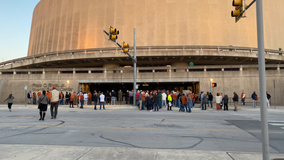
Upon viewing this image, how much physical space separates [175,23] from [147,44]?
568 cm

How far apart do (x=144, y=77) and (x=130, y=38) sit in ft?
32.0

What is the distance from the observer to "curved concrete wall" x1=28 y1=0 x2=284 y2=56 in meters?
32.9

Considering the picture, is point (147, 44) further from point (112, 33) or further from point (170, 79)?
point (112, 33)

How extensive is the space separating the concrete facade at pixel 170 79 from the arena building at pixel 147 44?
0.44ft

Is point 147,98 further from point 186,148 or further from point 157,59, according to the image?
point 157,59

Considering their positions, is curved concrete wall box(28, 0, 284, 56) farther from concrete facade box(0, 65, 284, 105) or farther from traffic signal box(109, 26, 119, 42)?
traffic signal box(109, 26, 119, 42)

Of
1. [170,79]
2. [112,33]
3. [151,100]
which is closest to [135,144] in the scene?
[112,33]

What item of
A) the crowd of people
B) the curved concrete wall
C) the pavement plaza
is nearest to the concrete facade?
the crowd of people

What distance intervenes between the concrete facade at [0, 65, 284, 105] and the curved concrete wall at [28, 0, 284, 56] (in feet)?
24.4

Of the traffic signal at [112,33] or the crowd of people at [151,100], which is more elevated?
the traffic signal at [112,33]

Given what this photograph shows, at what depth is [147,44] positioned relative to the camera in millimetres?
32969

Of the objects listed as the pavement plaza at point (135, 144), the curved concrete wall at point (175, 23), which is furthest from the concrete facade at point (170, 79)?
the pavement plaza at point (135, 144)

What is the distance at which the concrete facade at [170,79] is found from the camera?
24609 millimetres

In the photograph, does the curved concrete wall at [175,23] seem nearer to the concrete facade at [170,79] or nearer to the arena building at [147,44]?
the arena building at [147,44]
